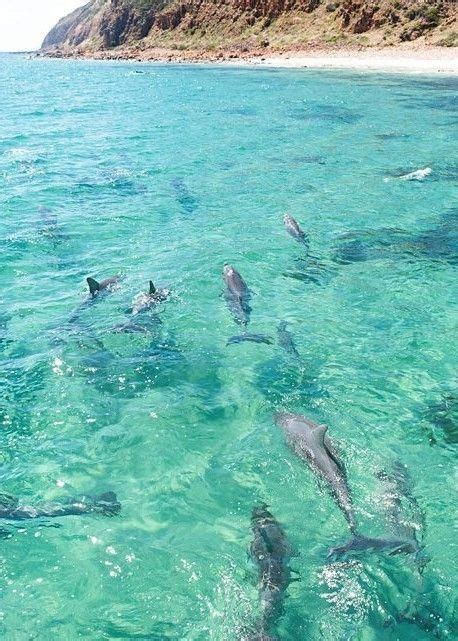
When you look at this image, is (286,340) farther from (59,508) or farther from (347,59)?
(347,59)

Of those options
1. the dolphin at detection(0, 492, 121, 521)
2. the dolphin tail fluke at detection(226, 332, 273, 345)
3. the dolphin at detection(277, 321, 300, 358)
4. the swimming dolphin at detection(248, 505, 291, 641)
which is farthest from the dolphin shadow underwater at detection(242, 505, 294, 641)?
the dolphin tail fluke at detection(226, 332, 273, 345)

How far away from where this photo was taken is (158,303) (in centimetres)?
1084

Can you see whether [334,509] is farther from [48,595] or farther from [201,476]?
[48,595]

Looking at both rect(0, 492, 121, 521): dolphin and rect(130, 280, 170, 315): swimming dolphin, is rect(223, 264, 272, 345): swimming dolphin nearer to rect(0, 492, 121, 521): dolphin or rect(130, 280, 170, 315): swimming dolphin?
rect(130, 280, 170, 315): swimming dolphin

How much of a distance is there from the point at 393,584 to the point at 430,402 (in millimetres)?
3294

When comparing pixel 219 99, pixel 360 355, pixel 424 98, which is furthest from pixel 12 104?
pixel 360 355

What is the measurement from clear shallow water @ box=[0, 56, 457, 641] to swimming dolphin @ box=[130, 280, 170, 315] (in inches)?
11.7

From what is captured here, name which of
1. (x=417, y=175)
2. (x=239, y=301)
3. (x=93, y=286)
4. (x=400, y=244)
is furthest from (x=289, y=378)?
(x=417, y=175)

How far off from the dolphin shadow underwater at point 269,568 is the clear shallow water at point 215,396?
A: 0.11 meters

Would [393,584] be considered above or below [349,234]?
above

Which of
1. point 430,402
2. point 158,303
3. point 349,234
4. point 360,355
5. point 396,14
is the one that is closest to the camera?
point 430,402

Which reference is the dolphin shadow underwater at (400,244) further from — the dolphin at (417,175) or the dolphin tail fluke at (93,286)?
the dolphin tail fluke at (93,286)

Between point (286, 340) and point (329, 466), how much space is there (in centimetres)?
344

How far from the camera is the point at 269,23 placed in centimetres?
9144
